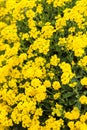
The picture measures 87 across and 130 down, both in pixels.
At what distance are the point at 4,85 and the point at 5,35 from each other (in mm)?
683

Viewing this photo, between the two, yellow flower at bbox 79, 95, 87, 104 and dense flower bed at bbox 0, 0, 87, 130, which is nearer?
yellow flower at bbox 79, 95, 87, 104

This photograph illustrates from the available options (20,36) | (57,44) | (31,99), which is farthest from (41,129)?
(20,36)

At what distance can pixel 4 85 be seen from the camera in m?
4.09

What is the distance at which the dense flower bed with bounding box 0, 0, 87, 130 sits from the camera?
147 inches

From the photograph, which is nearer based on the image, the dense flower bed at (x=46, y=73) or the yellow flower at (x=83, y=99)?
the yellow flower at (x=83, y=99)

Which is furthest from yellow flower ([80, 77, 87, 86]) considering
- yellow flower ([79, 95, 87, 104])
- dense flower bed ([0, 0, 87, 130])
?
yellow flower ([79, 95, 87, 104])

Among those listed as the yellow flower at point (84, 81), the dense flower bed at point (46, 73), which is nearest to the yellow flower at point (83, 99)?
the dense flower bed at point (46, 73)

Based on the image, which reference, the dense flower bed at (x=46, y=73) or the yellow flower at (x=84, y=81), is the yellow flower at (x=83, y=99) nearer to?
the dense flower bed at (x=46, y=73)

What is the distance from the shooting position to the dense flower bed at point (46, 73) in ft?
12.2

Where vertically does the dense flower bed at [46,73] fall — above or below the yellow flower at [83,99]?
above

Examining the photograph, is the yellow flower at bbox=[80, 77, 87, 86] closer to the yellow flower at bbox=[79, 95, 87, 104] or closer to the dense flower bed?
the dense flower bed

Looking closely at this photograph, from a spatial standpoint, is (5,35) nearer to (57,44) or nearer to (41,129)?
(57,44)

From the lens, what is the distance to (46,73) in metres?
4.02

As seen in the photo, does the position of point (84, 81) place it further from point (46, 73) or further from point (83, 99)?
point (46, 73)
